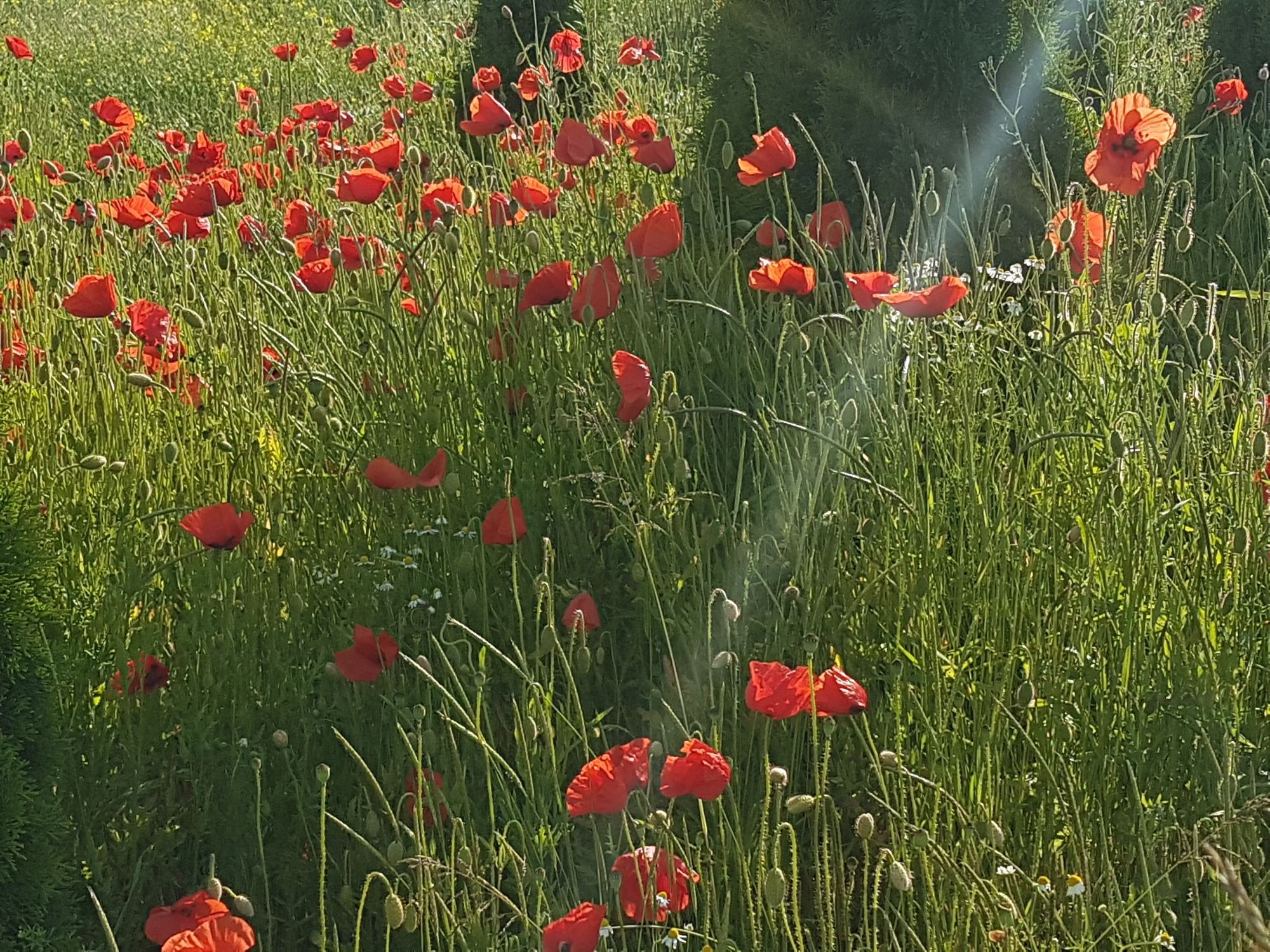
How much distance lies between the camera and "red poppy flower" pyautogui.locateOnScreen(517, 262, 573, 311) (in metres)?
2.38

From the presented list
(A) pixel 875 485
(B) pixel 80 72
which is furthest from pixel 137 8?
(A) pixel 875 485

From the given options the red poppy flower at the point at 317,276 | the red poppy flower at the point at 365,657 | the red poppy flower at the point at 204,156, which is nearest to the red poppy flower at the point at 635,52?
the red poppy flower at the point at 204,156

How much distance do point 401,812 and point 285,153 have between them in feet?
10.1

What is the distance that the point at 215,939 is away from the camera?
118 centimetres

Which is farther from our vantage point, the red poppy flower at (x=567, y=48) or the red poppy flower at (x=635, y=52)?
the red poppy flower at (x=635, y=52)

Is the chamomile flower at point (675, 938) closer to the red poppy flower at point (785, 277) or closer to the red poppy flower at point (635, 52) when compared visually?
the red poppy flower at point (785, 277)

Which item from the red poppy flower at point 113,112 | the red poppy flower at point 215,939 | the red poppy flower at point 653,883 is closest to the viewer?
the red poppy flower at point 215,939

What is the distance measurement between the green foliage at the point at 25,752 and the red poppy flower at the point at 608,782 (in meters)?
0.71

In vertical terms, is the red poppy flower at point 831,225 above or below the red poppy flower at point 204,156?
above

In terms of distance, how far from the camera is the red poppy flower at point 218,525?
2.02 meters

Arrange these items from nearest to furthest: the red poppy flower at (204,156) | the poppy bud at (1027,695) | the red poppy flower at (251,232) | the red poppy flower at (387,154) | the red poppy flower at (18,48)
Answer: the poppy bud at (1027,695), the red poppy flower at (387,154), the red poppy flower at (251,232), the red poppy flower at (204,156), the red poppy flower at (18,48)

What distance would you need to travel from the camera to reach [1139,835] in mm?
1600

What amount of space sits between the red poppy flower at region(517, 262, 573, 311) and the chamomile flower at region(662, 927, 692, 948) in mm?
1144

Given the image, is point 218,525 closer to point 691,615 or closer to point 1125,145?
point 691,615
